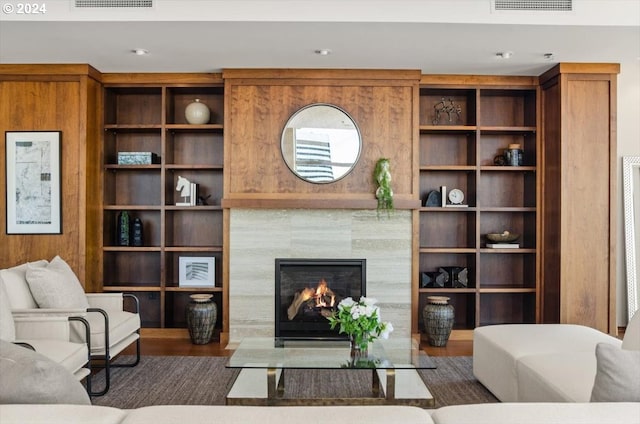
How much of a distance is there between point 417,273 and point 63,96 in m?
3.69

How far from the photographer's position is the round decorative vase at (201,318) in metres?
5.50

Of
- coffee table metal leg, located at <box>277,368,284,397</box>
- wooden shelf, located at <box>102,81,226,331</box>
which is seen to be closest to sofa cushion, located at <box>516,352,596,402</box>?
coffee table metal leg, located at <box>277,368,284,397</box>

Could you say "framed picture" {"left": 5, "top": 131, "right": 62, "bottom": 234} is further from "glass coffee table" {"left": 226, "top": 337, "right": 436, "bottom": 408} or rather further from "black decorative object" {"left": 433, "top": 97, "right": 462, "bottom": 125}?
"black decorative object" {"left": 433, "top": 97, "right": 462, "bottom": 125}

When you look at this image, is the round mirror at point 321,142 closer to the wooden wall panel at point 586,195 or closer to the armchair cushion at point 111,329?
the wooden wall panel at point 586,195

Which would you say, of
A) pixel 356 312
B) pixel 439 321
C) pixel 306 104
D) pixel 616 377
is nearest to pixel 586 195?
pixel 439 321

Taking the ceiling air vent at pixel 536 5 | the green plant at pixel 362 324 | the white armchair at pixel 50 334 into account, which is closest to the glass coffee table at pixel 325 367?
the green plant at pixel 362 324

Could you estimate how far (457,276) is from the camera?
591cm

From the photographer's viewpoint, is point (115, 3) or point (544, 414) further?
point (115, 3)

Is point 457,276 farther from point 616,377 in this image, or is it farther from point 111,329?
point 616,377

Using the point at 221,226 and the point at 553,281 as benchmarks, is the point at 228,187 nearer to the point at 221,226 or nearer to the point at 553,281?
the point at 221,226

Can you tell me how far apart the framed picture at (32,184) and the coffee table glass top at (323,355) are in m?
2.54

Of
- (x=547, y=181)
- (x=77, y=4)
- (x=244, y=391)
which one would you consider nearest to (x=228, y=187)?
(x=77, y=4)

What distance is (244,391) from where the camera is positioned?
3.47 meters

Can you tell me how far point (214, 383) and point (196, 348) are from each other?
1203mm
